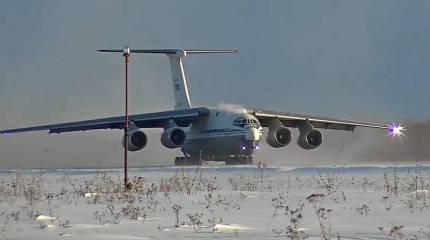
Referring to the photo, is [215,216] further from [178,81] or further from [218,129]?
[178,81]

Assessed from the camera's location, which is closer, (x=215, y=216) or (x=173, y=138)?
(x=215, y=216)

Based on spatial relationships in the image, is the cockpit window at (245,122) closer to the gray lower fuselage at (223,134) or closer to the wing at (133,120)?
the gray lower fuselage at (223,134)

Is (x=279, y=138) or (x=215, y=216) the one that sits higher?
(x=279, y=138)

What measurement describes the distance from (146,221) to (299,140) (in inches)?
1116

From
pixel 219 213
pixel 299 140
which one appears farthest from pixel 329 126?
pixel 219 213

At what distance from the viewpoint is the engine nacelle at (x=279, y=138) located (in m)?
34.1

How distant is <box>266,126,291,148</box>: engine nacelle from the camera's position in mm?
34125

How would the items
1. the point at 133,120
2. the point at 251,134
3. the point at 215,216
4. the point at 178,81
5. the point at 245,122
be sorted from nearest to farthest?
the point at 215,216, the point at 251,134, the point at 245,122, the point at 133,120, the point at 178,81

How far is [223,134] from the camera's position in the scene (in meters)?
32.8

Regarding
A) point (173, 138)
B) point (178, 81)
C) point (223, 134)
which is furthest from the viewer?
point (178, 81)

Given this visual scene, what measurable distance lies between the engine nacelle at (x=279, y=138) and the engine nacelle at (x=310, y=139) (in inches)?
45.5

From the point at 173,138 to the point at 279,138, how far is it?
18.8 feet

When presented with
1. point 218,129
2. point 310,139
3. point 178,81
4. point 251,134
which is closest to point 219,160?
point 218,129

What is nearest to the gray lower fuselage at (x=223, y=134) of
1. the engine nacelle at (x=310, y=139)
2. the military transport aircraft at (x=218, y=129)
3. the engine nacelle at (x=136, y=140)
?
the military transport aircraft at (x=218, y=129)
